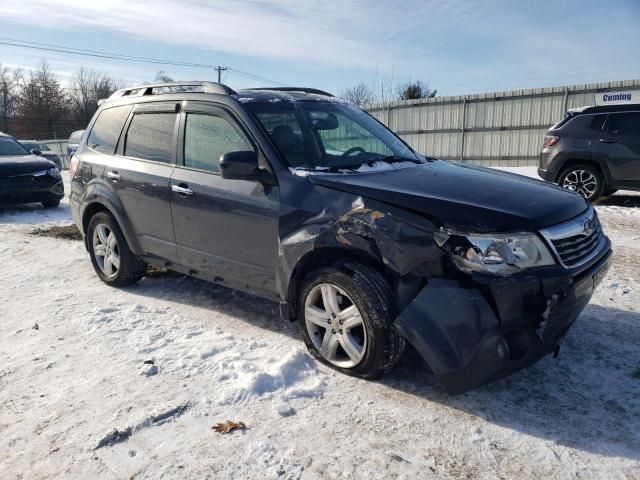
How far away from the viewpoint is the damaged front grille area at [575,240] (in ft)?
9.34

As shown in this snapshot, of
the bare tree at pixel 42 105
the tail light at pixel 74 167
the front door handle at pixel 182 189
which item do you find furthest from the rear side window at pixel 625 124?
the bare tree at pixel 42 105

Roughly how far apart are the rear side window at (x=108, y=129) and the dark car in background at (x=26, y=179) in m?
5.44

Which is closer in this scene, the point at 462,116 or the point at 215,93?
the point at 215,93

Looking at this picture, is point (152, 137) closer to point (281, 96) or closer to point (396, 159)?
point (281, 96)

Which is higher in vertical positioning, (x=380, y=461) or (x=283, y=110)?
(x=283, y=110)

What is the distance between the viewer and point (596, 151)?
9.26m

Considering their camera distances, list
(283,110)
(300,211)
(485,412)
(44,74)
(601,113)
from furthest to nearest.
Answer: (44,74), (601,113), (283,110), (300,211), (485,412)

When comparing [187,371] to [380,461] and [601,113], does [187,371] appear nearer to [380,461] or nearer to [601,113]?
[380,461]

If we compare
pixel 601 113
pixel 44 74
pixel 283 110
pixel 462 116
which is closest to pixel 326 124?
pixel 283 110

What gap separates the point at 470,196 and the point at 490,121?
1707 cm

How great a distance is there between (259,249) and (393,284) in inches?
42.8

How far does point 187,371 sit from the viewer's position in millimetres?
3381

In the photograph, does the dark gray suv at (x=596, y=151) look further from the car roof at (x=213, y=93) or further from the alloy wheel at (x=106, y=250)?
the alloy wheel at (x=106, y=250)

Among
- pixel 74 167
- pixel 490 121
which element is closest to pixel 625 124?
pixel 74 167
